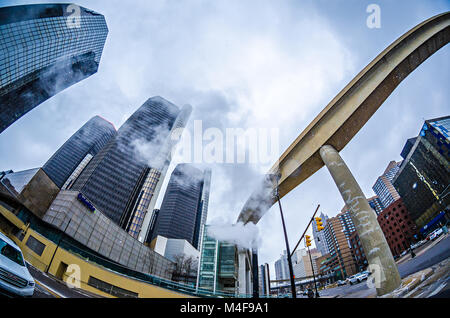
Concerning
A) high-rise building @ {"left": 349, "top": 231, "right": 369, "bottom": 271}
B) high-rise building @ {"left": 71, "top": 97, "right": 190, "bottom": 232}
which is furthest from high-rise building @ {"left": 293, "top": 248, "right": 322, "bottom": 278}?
high-rise building @ {"left": 71, "top": 97, "right": 190, "bottom": 232}

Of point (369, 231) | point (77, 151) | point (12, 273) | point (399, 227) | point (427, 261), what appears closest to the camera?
point (12, 273)

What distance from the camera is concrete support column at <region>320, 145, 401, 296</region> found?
5787 mm

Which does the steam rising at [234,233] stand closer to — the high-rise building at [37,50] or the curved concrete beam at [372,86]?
the curved concrete beam at [372,86]

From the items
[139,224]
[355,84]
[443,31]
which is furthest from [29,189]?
[139,224]

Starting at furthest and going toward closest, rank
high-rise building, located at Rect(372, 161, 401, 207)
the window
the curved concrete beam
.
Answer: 1. high-rise building, located at Rect(372, 161, 401, 207)
2. the window
3. the curved concrete beam

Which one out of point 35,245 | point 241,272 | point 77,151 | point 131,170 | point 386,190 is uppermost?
point 77,151

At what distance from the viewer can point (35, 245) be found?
1077 cm

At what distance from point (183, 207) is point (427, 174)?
118474 millimetres

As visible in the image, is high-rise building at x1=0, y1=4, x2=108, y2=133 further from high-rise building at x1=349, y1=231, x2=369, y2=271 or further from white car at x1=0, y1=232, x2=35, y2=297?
high-rise building at x1=349, y1=231, x2=369, y2=271

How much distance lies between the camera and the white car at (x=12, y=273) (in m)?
3.65

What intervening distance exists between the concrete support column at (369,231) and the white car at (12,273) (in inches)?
399

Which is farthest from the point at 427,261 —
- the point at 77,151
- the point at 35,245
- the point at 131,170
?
the point at 77,151

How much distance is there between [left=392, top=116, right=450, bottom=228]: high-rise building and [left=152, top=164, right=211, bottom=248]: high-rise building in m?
109

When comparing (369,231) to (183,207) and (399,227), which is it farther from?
(183,207)
